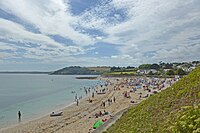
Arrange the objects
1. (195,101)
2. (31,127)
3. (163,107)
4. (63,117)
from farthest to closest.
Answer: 1. (63,117)
2. (31,127)
3. (163,107)
4. (195,101)

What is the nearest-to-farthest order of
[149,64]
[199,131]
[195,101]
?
[199,131] < [195,101] < [149,64]

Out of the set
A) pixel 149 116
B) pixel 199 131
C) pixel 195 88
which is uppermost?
pixel 195 88

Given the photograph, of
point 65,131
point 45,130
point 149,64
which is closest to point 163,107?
point 65,131

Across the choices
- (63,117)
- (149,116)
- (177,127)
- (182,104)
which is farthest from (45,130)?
(177,127)

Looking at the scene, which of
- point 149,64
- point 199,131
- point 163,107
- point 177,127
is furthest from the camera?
point 149,64

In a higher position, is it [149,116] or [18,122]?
[149,116]

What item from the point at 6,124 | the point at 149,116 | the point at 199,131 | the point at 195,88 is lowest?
the point at 6,124

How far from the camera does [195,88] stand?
25.5 feet

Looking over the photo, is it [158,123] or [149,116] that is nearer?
[158,123]

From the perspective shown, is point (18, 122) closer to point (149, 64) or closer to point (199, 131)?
point (199, 131)

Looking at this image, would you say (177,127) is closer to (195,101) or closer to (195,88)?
(195,101)

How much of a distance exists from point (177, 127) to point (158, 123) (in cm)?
233

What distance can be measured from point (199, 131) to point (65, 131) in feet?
61.0

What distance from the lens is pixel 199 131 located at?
4.35 metres
